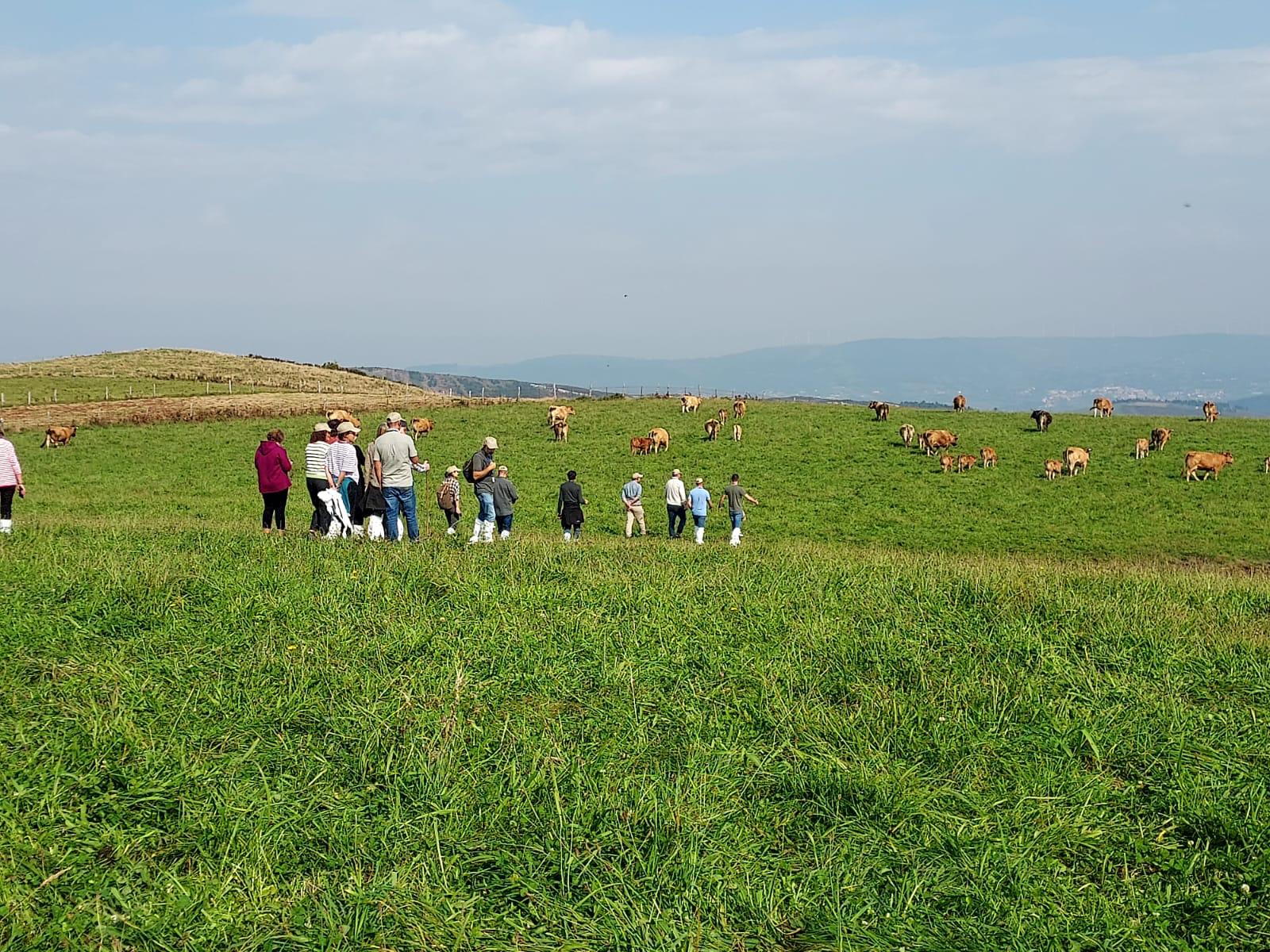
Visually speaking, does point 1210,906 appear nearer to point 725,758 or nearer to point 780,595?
point 725,758

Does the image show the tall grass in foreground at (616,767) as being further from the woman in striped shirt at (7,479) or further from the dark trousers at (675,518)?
the dark trousers at (675,518)

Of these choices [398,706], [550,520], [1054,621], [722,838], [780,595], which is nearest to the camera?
[722,838]

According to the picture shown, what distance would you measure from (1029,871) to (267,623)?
6543 mm

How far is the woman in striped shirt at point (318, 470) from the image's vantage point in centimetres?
1546

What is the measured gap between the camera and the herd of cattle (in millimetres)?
32938

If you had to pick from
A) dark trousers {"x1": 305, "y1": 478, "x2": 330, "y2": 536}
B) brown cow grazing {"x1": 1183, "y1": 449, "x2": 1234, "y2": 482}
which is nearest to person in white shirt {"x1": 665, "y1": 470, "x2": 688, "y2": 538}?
dark trousers {"x1": 305, "y1": 478, "x2": 330, "y2": 536}

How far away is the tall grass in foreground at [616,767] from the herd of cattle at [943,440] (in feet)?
60.5

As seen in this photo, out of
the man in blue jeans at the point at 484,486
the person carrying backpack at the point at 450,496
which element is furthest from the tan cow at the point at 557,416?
the man in blue jeans at the point at 484,486

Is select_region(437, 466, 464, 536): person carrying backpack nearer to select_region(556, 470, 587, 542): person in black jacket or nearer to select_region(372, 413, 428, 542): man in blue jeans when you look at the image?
select_region(556, 470, 587, 542): person in black jacket

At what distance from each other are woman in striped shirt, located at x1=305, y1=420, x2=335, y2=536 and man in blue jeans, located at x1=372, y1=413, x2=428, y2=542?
3.96 ft

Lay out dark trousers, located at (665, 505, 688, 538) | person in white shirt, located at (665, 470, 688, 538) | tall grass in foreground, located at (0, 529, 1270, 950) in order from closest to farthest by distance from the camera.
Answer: tall grass in foreground, located at (0, 529, 1270, 950) → person in white shirt, located at (665, 470, 688, 538) → dark trousers, located at (665, 505, 688, 538)

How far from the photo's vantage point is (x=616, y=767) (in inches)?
234

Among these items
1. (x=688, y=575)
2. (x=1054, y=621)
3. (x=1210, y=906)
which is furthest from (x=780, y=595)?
(x=1210, y=906)

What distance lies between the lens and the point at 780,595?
9836 millimetres
